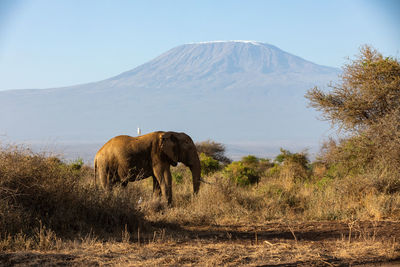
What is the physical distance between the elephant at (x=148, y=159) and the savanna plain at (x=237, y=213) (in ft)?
2.31

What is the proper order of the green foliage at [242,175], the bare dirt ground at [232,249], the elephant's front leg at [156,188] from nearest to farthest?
the bare dirt ground at [232,249] < the elephant's front leg at [156,188] < the green foliage at [242,175]

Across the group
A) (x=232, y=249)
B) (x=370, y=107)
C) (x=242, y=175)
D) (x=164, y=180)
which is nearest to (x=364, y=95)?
(x=370, y=107)

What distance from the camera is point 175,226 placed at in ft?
39.8

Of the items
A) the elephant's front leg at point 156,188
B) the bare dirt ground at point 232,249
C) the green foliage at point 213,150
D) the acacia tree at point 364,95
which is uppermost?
the acacia tree at point 364,95

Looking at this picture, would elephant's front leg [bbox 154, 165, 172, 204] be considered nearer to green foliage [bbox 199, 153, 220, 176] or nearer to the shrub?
the shrub

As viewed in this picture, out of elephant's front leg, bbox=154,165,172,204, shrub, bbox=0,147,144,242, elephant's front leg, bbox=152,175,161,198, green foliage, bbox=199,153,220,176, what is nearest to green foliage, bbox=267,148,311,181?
green foliage, bbox=199,153,220,176

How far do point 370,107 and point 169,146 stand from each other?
21.7ft

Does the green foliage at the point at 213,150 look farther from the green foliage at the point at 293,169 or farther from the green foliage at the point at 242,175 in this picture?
the green foliage at the point at 242,175

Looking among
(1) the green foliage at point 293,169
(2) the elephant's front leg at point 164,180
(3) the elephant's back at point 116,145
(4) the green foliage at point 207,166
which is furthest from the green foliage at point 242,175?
(3) the elephant's back at point 116,145

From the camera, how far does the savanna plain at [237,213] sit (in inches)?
357

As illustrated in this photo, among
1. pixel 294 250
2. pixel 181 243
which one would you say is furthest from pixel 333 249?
pixel 181 243

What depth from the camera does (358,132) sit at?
1762 centimetres

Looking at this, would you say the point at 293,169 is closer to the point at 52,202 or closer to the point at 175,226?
the point at 175,226

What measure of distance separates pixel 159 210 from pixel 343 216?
4.32 metres
